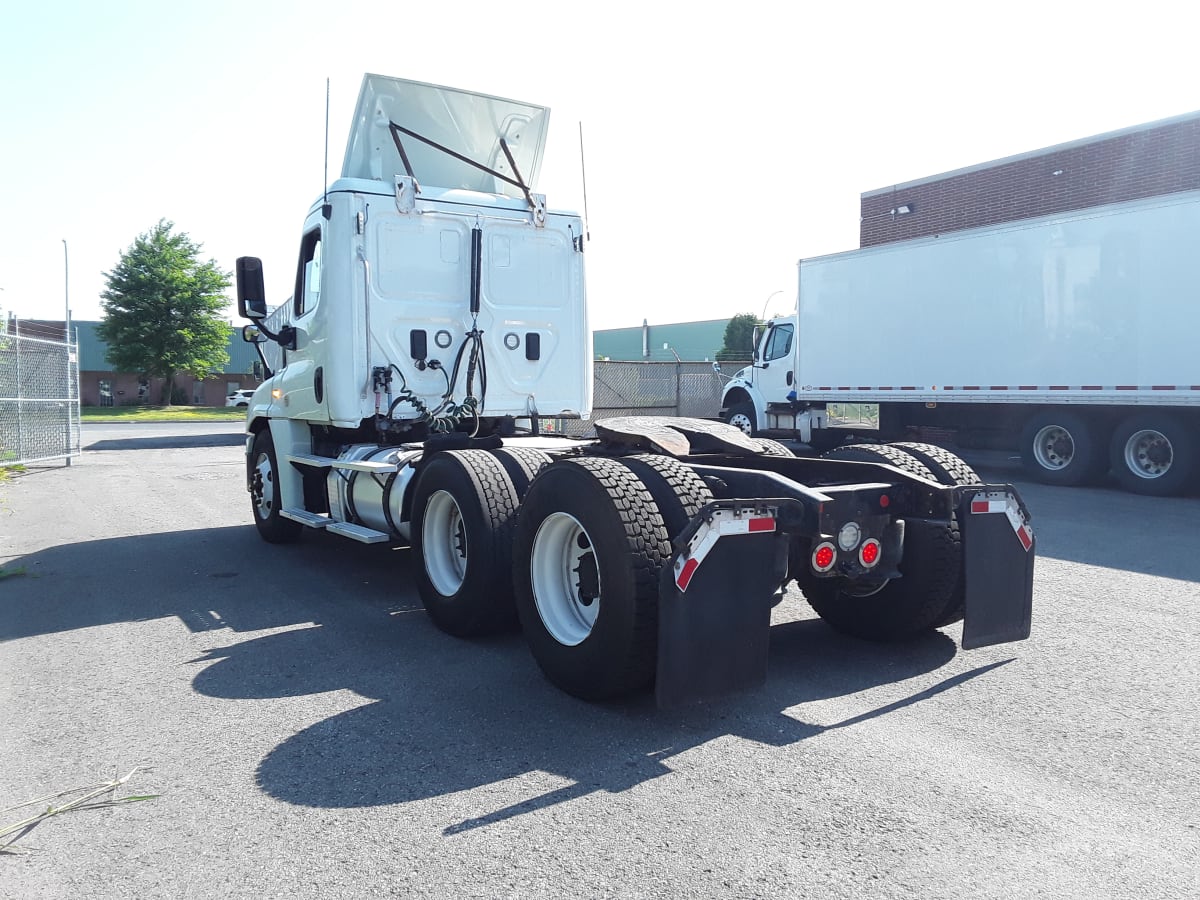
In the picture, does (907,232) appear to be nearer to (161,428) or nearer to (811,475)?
(811,475)

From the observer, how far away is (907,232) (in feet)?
82.2

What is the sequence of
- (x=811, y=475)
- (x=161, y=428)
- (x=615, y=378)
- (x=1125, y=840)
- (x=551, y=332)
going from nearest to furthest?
(x=1125, y=840) < (x=811, y=475) < (x=551, y=332) < (x=615, y=378) < (x=161, y=428)

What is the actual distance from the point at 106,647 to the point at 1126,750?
17.6ft

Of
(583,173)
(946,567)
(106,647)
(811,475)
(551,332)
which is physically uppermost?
(583,173)

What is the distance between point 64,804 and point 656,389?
73.1ft

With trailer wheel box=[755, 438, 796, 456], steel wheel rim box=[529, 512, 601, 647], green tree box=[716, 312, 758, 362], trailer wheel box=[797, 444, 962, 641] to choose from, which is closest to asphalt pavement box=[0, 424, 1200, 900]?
trailer wheel box=[797, 444, 962, 641]

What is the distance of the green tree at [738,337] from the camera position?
1773 inches

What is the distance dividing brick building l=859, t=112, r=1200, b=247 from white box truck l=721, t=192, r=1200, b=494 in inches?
133

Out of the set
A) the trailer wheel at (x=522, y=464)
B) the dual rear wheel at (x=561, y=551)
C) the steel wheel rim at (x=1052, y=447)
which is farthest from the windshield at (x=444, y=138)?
the steel wheel rim at (x=1052, y=447)

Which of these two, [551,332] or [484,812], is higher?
[551,332]

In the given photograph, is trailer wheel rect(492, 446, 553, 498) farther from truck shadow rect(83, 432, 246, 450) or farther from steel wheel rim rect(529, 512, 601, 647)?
truck shadow rect(83, 432, 246, 450)

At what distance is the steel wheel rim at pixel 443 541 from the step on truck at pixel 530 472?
0.01m

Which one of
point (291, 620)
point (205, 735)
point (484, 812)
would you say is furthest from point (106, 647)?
point (484, 812)

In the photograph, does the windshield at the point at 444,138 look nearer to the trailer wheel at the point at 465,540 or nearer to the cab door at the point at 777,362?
the trailer wheel at the point at 465,540
